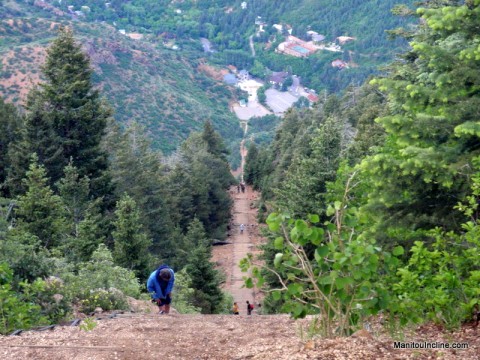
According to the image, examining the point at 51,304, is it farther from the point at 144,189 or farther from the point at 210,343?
the point at 144,189

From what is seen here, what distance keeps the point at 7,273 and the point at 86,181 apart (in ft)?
49.9

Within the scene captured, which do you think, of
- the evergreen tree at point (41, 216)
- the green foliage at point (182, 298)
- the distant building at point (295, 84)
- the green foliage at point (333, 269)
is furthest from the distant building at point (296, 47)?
the green foliage at point (333, 269)

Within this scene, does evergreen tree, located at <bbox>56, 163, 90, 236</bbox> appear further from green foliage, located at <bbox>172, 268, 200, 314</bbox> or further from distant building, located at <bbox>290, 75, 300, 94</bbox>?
distant building, located at <bbox>290, 75, 300, 94</bbox>

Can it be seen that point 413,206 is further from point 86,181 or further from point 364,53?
point 364,53

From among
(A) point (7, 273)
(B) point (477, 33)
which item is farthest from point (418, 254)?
(A) point (7, 273)

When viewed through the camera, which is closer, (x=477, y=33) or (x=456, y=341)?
(x=456, y=341)

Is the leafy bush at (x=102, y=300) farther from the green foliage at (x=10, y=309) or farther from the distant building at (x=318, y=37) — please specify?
Answer: the distant building at (x=318, y=37)

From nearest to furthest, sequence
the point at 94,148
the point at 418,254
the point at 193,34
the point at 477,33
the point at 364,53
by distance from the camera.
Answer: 1. the point at 418,254
2. the point at 477,33
3. the point at 94,148
4. the point at 364,53
5. the point at 193,34

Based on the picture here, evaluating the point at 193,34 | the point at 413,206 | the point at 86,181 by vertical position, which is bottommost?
the point at 413,206

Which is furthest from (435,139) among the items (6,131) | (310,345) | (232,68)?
(232,68)

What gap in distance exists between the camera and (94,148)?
26.8 meters

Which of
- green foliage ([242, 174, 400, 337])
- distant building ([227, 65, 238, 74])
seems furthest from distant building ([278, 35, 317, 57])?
green foliage ([242, 174, 400, 337])

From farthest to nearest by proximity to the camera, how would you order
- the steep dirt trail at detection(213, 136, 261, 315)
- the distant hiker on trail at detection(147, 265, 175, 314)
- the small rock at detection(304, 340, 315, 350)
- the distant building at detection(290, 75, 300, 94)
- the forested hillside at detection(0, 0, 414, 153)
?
the distant building at detection(290, 75, 300, 94) → the forested hillside at detection(0, 0, 414, 153) → the steep dirt trail at detection(213, 136, 261, 315) → the distant hiker on trail at detection(147, 265, 175, 314) → the small rock at detection(304, 340, 315, 350)

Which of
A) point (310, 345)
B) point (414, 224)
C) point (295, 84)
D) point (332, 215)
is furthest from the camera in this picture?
point (295, 84)
